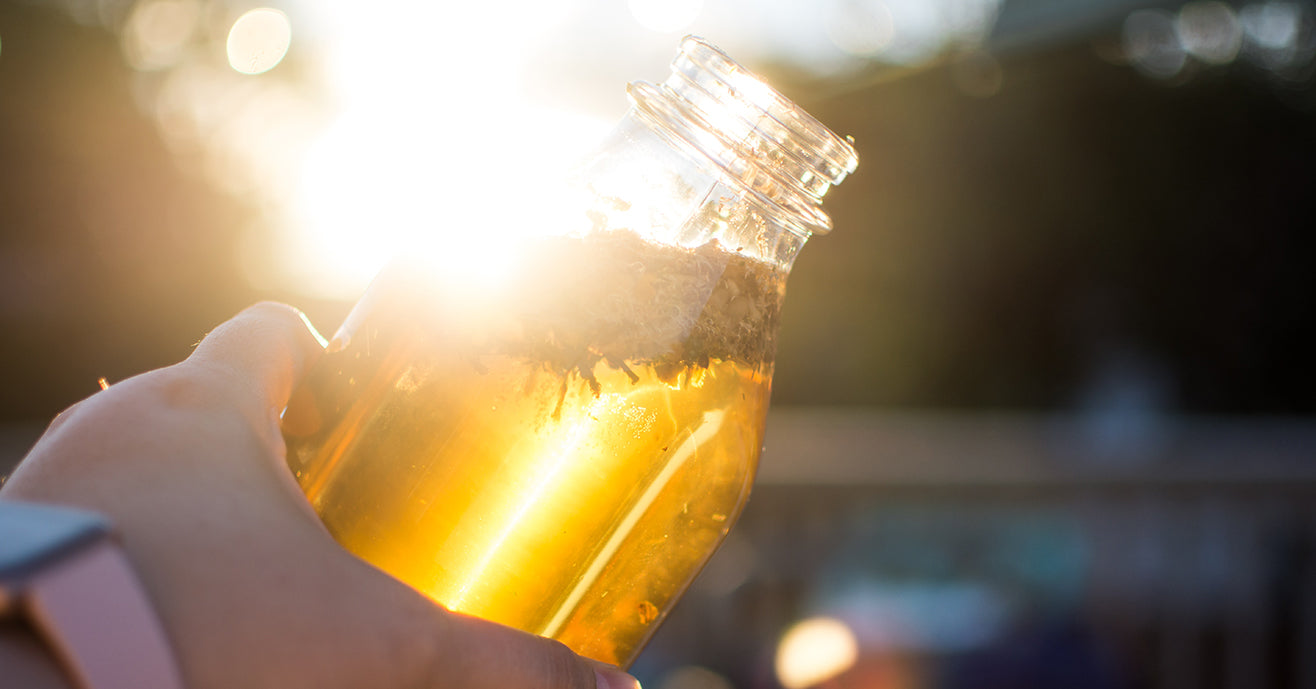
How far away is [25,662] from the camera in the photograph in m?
0.47

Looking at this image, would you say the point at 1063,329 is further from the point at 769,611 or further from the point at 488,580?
the point at 488,580

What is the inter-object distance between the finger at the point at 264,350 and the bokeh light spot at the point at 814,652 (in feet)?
9.14

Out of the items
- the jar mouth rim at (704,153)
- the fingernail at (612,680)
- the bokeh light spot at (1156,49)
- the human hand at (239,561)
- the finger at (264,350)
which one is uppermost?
the bokeh light spot at (1156,49)

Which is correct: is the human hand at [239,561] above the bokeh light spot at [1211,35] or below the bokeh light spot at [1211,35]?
below

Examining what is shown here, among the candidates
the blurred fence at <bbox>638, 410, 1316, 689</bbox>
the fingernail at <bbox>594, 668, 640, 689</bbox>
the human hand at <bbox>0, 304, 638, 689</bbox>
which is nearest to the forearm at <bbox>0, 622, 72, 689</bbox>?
the human hand at <bbox>0, 304, 638, 689</bbox>

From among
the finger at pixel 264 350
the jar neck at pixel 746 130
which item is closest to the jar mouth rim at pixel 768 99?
the jar neck at pixel 746 130

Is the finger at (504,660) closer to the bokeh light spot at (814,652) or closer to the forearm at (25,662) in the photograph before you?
the forearm at (25,662)

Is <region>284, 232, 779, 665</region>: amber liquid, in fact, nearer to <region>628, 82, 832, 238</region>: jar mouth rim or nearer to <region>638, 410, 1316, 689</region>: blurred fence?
<region>628, 82, 832, 238</region>: jar mouth rim

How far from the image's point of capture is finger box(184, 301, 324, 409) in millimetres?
824

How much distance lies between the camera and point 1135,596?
12.3 ft

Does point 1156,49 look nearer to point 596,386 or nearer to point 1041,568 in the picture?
point 1041,568

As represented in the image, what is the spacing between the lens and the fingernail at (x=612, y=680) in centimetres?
82

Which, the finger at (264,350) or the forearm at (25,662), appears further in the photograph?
the finger at (264,350)

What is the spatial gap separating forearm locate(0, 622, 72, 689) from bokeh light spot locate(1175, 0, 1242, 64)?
1213cm
